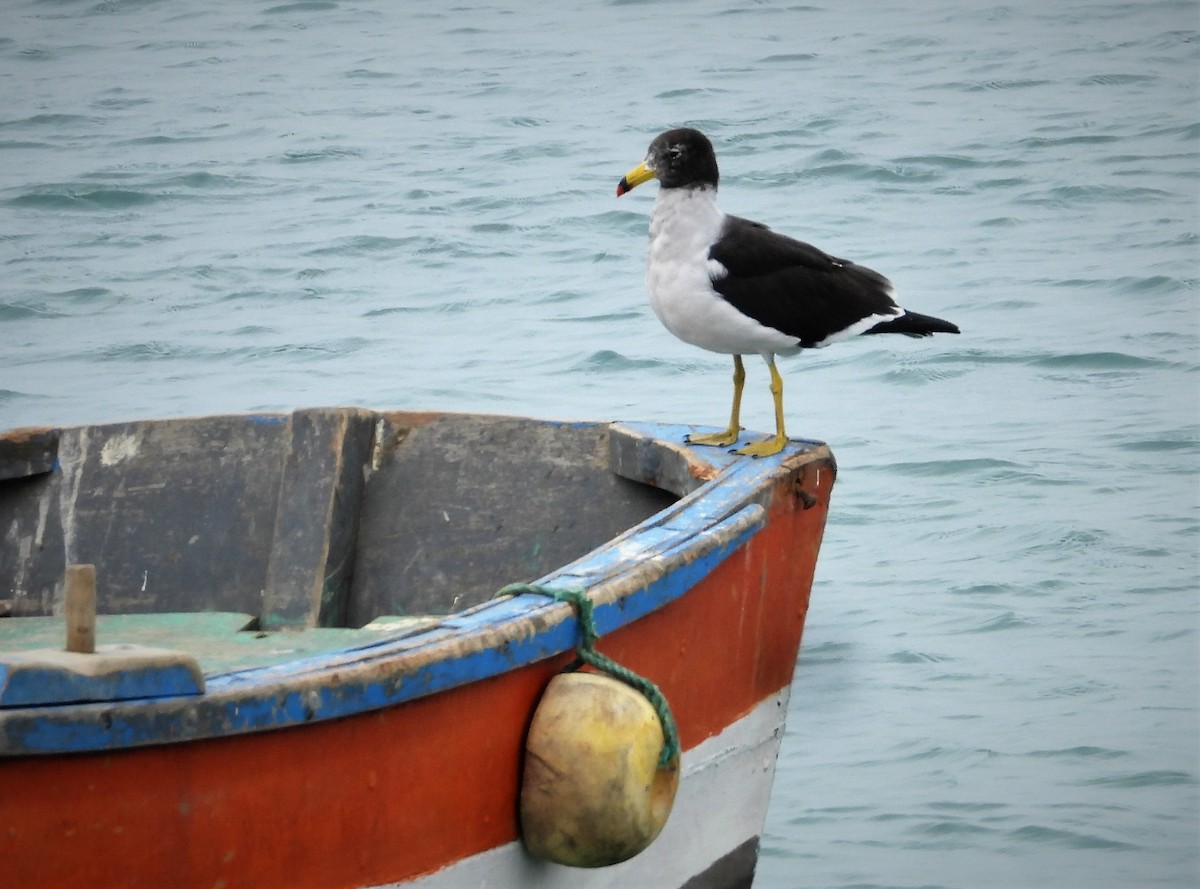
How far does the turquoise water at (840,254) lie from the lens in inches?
288

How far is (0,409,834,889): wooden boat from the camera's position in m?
3.44

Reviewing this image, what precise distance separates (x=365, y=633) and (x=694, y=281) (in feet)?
4.39

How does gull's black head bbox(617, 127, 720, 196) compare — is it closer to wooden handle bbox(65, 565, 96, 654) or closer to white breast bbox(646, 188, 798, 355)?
white breast bbox(646, 188, 798, 355)

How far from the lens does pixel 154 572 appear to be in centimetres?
598

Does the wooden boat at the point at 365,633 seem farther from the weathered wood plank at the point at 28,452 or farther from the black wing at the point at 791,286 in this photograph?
the black wing at the point at 791,286

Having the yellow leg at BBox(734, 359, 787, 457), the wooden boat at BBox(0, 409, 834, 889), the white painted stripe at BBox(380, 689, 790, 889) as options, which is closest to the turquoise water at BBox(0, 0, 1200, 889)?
the white painted stripe at BBox(380, 689, 790, 889)

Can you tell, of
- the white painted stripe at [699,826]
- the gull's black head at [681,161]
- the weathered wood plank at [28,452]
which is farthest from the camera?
the weathered wood plank at [28,452]

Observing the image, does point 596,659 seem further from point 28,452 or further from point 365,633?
point 28,452

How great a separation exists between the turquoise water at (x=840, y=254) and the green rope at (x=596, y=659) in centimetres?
226

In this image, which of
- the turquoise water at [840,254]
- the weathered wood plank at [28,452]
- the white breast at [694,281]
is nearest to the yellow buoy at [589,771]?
the white breast at [694,281]

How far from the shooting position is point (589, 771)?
4008mm

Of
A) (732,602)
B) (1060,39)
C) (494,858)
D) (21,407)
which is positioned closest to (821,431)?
(21,407)

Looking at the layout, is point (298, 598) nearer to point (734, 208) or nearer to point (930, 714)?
point (930, 714)

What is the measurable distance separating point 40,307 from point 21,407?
3161 mm
